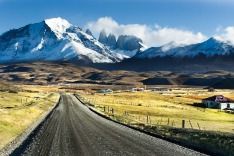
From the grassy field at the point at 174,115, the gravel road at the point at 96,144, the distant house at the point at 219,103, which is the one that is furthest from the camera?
the distant house at the point at 219,103

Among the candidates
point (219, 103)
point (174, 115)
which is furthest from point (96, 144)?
point (219, 103)

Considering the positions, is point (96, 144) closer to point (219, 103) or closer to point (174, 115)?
point (174, 115)

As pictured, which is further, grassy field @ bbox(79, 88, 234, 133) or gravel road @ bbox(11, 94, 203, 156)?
grassy field @ bbox(79, 88, 234, 133)

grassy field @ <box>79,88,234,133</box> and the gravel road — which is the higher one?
the gravel road

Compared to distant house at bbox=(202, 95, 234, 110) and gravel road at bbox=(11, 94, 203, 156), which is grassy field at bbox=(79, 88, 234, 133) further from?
gravel road at bbox=(11, 94, 203, 156)

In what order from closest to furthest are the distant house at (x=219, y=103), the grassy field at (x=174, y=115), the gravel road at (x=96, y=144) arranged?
1. the gravel road at (x=96, y=144)
2. the grassy field at (x=174, y=115)
3. the distant house at (x=219, y=103)

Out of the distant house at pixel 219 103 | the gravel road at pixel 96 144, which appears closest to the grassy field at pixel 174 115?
the distant house at pixel 219 103

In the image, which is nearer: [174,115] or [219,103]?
[174,115]

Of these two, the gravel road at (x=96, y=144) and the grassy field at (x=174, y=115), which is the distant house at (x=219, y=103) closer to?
the grassy field at (x=174, y=115)

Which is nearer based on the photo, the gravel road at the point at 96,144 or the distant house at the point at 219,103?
the gravel road at the point at 96,144

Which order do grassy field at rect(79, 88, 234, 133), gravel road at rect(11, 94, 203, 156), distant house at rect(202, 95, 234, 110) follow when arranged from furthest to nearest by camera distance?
distant house at rect(202, 95, 234, 110)
grassy field at rect(79, 88, 234, 133)
gravel road at rect(11, 94, 203, 156)

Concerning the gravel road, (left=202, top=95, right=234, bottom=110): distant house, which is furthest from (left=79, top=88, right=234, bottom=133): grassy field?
the gravel road

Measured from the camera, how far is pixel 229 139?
33.9 metres

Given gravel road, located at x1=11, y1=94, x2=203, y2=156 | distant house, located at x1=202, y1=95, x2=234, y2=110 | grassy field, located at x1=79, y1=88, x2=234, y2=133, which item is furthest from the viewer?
distant house, located at x1=202, y1=95, x2=234, y2=110
